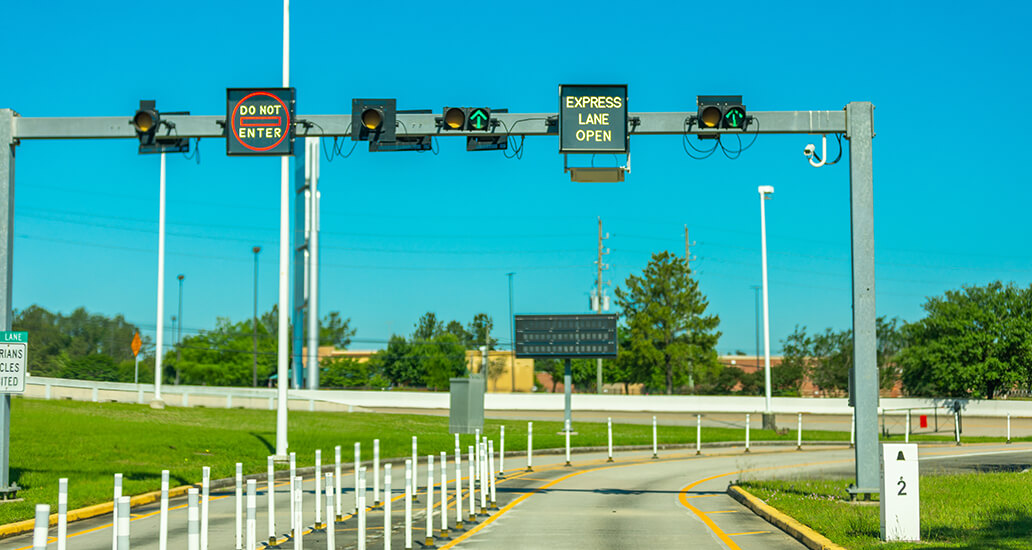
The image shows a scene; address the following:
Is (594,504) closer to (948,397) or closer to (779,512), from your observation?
(779,512)

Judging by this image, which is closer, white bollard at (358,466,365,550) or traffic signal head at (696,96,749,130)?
white bollard at (358,466,365,550)

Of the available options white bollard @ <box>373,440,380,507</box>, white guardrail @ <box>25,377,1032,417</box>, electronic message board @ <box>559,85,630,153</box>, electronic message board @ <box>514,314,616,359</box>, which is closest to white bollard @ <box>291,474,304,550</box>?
white bollard @ <box>373,440,380,507</box>

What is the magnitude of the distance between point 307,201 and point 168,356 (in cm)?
5457

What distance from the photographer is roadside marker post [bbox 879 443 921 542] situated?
11625 millimetres

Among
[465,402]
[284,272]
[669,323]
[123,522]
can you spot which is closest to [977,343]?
[669,323]

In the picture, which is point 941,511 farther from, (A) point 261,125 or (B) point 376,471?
(A) point 261,125

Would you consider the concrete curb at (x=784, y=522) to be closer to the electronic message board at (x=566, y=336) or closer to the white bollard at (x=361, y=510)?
the white bollard at (x=361, y=510)

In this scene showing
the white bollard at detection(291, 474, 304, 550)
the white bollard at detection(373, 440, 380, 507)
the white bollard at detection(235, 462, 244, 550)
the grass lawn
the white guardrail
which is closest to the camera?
the white bollard at detection(291, 474, 304, 550)

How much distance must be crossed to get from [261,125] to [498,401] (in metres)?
53.3

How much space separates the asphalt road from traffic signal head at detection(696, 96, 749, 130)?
21.3ft

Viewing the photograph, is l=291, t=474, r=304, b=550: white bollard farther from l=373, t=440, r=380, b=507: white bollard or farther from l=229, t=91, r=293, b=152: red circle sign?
l=229, t=91, r=293, b=152: red circle sign

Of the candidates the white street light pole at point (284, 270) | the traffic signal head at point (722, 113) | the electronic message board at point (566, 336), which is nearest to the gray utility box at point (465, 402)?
the white street light pole at point (284, 270)

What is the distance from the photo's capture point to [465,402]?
A: 2809 cm

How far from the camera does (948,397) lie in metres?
64.7
